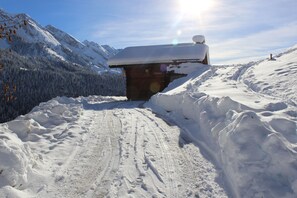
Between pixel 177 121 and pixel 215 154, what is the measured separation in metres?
4.47

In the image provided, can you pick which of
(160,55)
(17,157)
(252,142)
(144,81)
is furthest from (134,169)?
(160,55)

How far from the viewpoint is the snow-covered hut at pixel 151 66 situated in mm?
27125

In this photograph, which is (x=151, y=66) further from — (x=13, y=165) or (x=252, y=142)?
(x=13, y=165)

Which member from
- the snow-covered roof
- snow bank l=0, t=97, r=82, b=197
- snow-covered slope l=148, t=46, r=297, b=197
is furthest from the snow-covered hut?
snow bank l=0, t=97, r=82, b=197

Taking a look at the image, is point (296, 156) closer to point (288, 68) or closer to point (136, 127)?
point (136, 127)

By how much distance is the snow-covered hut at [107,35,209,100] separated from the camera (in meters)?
27.1

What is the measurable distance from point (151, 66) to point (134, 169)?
21.5m

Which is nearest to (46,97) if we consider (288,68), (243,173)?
(288,68)

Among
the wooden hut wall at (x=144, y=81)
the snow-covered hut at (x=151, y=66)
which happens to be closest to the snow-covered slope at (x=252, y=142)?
the snow-covered hut at (x=151, y=66)

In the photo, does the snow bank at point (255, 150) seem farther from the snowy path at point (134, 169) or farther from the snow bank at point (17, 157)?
the snow bank at point (17, 157)

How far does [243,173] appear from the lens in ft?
17.7

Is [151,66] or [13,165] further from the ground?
[151,66]

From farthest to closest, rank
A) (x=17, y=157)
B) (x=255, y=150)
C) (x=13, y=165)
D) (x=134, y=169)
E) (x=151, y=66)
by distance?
(x=151, y=66) → (x=134, y=169) → (x=17, y=157) → (x=13, y=165) → (x=255, y=150)

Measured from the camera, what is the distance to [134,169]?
21.7 feet
